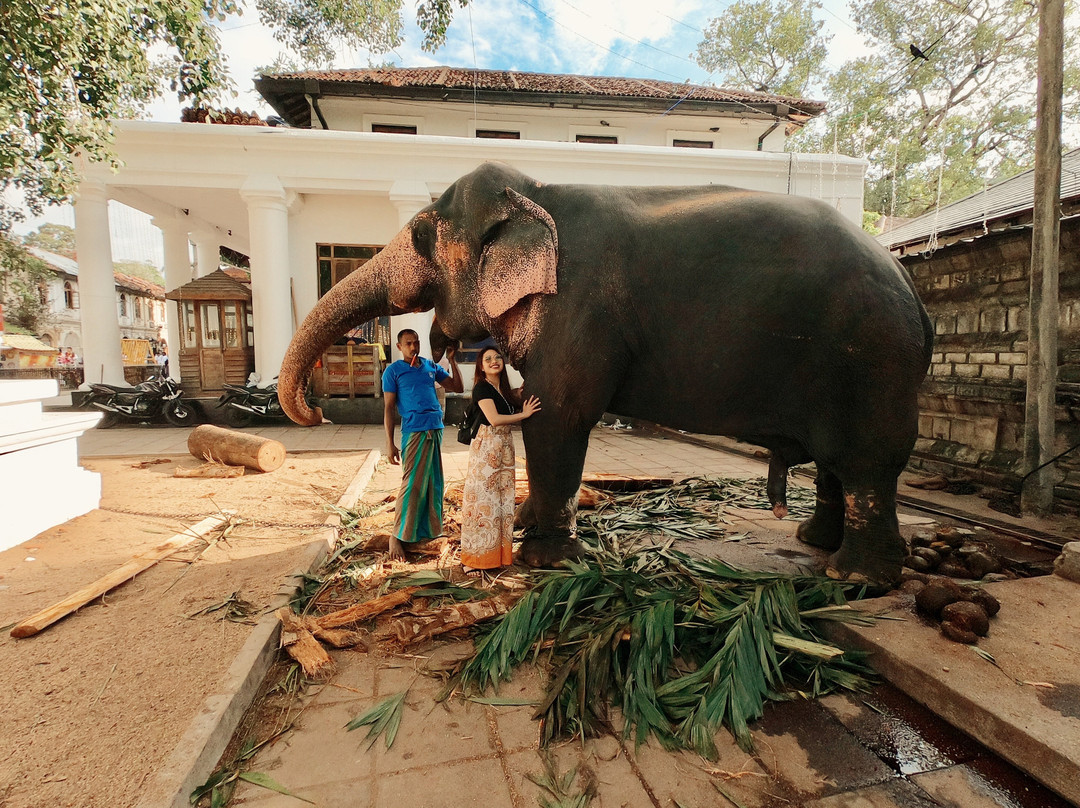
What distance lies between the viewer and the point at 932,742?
76.2 inches

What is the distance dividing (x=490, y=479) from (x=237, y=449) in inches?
179

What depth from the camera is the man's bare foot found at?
3586 millimetres

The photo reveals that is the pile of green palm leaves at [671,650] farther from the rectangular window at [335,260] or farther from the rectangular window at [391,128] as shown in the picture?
the rectangular window at [391,128]

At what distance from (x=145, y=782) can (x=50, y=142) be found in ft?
26.5

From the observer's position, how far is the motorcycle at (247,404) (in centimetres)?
990

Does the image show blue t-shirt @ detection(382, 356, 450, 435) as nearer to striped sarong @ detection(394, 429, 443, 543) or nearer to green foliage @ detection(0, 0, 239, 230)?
striped sarong @ detection(394, 429, 443, 543)

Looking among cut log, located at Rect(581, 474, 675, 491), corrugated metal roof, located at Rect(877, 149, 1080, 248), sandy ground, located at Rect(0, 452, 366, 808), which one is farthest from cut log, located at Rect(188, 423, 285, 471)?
corrugated metal roof, located at Rect(877, 149, 1080, 248)

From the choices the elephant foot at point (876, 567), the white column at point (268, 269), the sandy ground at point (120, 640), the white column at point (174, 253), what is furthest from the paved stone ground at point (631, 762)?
the white column at point (174, 253)

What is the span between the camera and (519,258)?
2.99 meters

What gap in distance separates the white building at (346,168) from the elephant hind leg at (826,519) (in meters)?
8.55

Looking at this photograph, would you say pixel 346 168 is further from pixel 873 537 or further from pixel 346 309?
pixel 873 537

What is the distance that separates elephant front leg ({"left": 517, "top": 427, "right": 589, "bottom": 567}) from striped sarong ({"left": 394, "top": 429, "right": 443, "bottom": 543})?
704mm

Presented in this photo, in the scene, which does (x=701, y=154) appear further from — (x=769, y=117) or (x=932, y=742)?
(x=932, y=742)

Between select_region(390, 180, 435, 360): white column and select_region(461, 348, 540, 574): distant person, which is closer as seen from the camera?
select_region(461, 348, 540, 574): distant person
